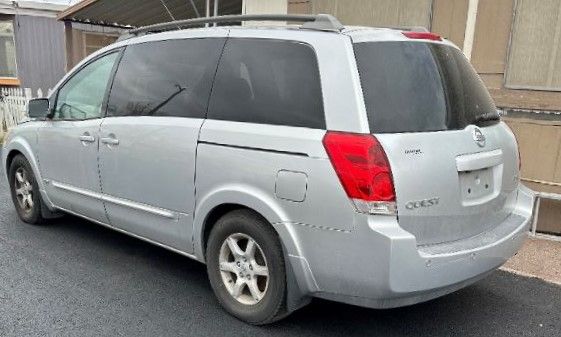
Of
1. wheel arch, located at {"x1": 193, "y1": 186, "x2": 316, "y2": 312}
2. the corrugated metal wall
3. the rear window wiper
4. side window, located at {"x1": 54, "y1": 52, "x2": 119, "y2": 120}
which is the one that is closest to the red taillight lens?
the rear window wiper

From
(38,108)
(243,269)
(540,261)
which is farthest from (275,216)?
(38,108)

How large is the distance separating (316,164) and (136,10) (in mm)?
9994

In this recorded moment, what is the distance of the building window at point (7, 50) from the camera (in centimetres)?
1436

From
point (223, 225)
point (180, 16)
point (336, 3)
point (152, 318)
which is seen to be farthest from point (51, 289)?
point (180, 16)

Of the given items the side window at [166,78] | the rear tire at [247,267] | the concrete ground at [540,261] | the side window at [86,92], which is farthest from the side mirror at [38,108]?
the concrete ground at [540,261]

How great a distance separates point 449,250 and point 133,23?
1200 centimetres

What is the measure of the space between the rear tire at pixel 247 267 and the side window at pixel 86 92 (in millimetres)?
1680

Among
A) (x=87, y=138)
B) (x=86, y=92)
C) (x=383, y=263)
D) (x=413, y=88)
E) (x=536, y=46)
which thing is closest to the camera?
(x=383, y=263)

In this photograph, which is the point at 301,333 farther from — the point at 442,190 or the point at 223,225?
the point at 442,190

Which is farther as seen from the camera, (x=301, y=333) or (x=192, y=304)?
(x=192, y=304)

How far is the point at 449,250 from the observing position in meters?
2.62

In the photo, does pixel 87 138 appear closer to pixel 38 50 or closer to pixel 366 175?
pixel 366 175

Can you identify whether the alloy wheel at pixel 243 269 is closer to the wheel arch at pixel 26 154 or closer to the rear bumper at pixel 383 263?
the rear bumper at pixel 383 263

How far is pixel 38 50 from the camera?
14.9 meters
